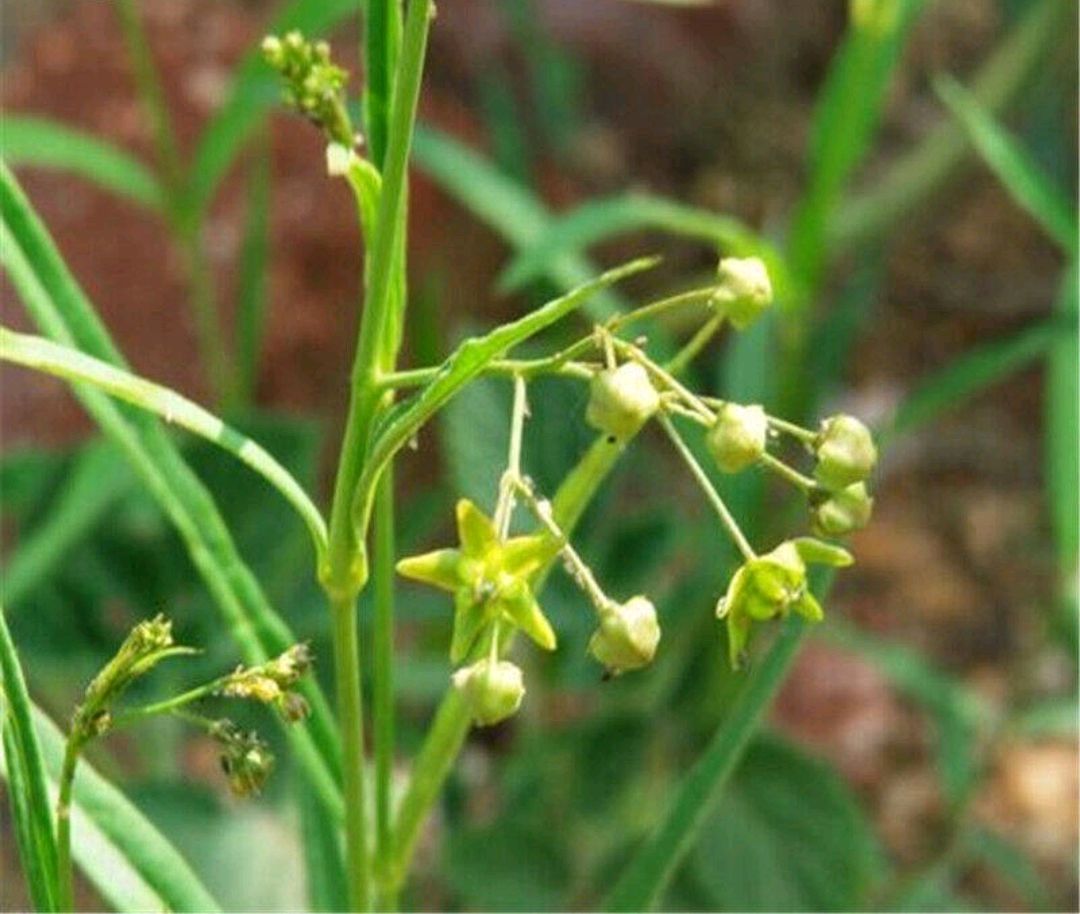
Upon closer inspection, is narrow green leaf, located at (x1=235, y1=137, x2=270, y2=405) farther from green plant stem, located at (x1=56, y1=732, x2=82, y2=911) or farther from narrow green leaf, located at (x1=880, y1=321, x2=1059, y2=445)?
green plant stem, located at (x1=56, y1=732, x2=82, y2=911)

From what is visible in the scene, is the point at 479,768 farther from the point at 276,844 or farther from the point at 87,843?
the point at 87,843

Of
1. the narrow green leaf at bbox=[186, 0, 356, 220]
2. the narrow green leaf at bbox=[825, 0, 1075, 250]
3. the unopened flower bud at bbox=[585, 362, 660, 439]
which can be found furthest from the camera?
the narrow green leaf at bbox=[825, 0, 1075, 250]

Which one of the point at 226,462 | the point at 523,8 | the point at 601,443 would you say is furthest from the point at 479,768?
the point at 601,443

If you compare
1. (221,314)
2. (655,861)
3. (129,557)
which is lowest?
(655,861)

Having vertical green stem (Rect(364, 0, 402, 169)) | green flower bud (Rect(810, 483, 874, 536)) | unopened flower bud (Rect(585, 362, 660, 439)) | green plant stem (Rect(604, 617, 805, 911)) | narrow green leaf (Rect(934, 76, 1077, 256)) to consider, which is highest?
narrow green leaf (Rect(934, 76, 1077, 256))

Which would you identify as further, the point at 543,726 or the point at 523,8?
the point at 523,8

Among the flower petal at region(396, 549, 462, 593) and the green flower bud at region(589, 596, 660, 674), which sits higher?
the flower petal at region(396, 549, 462, 593)

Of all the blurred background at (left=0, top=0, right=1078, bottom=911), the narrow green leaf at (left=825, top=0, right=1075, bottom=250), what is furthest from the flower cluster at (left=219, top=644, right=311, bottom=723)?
the narrow green leaf at (left=825, top=0, right=1075, bottom=250)

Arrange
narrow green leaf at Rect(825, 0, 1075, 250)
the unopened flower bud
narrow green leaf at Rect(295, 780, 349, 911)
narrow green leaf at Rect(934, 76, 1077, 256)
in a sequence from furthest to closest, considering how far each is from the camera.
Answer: narrow green leaf at Rect(825, 0, 1075, 250) < narrow green leaf at Rect(934, 76, 1077, 256) < narrow green leaf at Rect(295, 780, 349, 911) < the unopened flower bud
